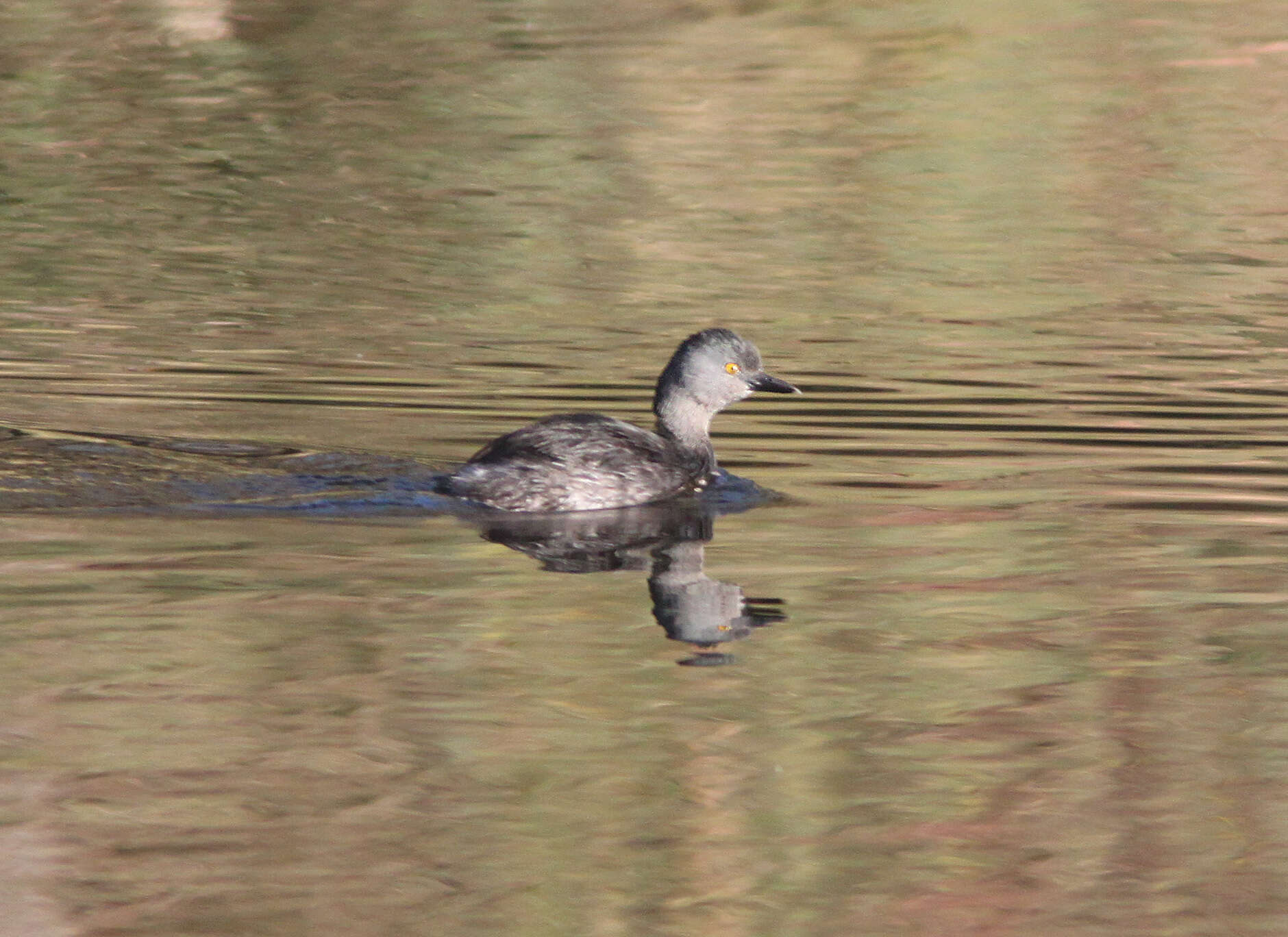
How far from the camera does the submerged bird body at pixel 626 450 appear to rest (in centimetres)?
1033

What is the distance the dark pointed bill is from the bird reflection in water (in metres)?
0.53

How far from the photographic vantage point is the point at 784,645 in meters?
7.98

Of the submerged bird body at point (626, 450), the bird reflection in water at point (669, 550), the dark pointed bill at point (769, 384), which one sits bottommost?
the bird reflection in water at point (669, 550)

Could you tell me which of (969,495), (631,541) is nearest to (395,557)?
(631,541)

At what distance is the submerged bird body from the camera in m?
10.3

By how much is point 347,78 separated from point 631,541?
2325 cm

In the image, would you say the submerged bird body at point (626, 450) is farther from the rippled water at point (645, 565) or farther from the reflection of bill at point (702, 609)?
the reflection of bill at point (702, 609)

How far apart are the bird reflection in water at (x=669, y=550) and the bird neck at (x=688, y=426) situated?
0.62 feet

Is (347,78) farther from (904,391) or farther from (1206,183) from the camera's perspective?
(904,391)

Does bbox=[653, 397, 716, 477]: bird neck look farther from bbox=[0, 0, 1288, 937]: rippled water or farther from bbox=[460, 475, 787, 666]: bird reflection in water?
bbox=[0, 0, 1288, 937]: rippled water

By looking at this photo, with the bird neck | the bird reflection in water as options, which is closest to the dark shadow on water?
the bird reflection in water

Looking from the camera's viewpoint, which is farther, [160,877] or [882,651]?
[882,651]

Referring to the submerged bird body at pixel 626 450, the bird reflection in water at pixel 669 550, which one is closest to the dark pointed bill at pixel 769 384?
the submerged bird body at pixel 626 450

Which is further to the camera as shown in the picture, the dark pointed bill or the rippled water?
the dark pointed bill
